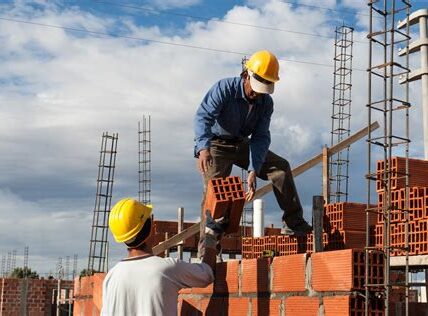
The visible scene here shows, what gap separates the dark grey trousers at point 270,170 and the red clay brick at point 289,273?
921 millimetres

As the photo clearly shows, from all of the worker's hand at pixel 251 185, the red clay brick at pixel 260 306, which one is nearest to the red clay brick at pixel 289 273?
the red clay brick at pixel 260 306

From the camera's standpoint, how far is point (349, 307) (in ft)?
11.3

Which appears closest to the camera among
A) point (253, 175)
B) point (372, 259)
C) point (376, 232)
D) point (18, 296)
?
point (372, 259)

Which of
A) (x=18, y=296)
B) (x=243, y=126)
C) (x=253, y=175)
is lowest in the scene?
(x=18, y=296)

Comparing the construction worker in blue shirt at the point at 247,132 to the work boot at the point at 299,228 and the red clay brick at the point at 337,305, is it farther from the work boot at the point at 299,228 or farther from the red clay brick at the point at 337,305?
the red clay brick at the point at 337,305

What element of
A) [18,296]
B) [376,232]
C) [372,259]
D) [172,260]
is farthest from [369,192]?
[18,296]

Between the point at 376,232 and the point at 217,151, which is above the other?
the point at 217,151

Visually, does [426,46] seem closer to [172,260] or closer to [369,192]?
[369,192]

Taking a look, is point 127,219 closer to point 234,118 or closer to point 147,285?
point 147,285

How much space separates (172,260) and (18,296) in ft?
48.0

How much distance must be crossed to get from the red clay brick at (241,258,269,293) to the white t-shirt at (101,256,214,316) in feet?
3.13

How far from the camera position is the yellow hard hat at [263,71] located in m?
4.43

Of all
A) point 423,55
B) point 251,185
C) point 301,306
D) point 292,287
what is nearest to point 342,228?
point 251,185

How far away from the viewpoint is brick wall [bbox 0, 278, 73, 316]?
16.7m
